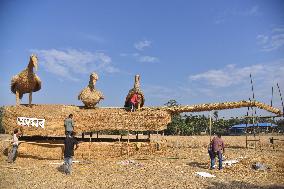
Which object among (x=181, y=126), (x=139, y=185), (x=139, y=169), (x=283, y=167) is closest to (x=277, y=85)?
(x=283, y=167)

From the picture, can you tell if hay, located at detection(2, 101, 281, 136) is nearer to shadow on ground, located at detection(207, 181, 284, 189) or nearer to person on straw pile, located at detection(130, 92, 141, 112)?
person on straw pile, located at detection(130, 92, 141, 112)

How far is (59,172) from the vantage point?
12.1 m

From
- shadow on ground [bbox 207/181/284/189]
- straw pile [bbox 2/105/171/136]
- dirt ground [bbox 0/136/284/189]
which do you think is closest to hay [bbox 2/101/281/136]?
straw pile [bbox 2/105/171/136]

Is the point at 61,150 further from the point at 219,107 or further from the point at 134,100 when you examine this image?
the point at 219,107

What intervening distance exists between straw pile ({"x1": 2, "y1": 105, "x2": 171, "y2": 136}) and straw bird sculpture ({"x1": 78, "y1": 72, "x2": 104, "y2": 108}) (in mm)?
557

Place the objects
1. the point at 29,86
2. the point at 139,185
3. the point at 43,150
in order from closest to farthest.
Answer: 1. the point at 139,185
2. the point at 43,150
3. the point at 29,86

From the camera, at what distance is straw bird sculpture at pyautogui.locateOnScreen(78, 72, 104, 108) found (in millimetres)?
16672

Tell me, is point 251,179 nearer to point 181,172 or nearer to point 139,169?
point 181,172

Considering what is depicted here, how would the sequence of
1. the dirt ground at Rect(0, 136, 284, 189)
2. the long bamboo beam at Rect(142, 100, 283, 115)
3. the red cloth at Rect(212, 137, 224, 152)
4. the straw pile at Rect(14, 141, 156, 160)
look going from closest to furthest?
the dirt ground at Rect(0, 136, 284, 189), the red cloth at Rect(212, 137, 224, 152), the straw pile at Rect(14, 141, 156, 160), the long bamboo beam at Rect(142, 100, 283, 115)

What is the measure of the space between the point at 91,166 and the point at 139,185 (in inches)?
155

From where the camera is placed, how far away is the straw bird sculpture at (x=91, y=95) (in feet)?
54.7

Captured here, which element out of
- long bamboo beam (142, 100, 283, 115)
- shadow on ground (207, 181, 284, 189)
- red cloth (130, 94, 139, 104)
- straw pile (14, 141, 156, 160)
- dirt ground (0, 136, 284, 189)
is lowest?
shadow on ground (207, 181, 284, 189)

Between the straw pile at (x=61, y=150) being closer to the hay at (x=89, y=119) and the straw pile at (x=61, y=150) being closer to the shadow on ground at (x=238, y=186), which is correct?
the hay at (x=89, y=119)

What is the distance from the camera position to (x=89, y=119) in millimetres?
15797
